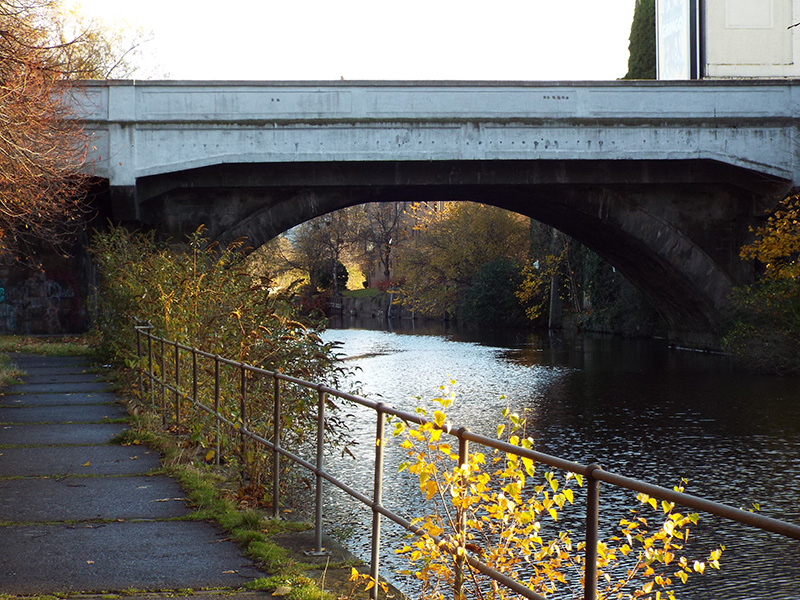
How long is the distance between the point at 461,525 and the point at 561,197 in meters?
17.9

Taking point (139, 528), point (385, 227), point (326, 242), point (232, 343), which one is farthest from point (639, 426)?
point (385, 227)

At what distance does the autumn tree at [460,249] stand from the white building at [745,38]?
18896mm

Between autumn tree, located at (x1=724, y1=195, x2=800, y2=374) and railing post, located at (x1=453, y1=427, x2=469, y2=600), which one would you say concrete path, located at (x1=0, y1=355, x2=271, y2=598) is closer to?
railing post, located at (x1=453, y1=427, x2=469, y2=600)

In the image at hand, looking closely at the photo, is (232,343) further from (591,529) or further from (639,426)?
(639,426)

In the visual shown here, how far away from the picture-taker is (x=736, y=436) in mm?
11328

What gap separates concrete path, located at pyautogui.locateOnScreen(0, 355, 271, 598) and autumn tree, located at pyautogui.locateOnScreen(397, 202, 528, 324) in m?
33.6

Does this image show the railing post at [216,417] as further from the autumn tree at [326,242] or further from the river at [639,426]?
the autumn tree at [326,242]

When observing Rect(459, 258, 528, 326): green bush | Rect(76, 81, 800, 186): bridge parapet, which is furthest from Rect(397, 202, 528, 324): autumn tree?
Rect(76, 81, 800, 186): bridge parapet

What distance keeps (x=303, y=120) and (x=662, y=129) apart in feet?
23.1

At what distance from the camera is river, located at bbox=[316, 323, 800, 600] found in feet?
22.4

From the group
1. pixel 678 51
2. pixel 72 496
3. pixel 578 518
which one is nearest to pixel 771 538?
pixel 578 518

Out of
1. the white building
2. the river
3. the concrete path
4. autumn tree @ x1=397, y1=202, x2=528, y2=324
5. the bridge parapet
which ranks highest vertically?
the white building

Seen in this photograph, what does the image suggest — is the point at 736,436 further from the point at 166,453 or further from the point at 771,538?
the point at 166,453

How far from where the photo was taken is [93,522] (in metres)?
5.19
